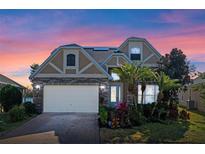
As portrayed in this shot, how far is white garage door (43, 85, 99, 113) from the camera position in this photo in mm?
20953

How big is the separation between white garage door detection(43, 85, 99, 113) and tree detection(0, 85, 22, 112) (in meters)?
1.62

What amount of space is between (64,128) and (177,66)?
732 centimetres

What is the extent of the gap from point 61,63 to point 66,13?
17.1 feet

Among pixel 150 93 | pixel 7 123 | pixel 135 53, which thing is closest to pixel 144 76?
pixel 150 93

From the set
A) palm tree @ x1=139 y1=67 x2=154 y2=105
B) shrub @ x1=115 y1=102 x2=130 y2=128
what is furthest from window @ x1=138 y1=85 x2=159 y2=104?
shrub @ x1=115 y1=102 x2=130 y2=128

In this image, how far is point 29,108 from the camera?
21.4 meters

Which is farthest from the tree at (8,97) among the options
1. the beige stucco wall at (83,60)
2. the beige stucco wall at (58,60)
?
the beige stucco wall at (83,60)

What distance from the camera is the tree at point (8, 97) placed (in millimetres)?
21359

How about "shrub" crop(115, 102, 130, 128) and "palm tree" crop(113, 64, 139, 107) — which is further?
"palm tree" crop(113, 64, 139, 107)

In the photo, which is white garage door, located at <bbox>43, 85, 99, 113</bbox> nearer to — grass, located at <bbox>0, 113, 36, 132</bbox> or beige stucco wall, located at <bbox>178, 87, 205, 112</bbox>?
grass, located at <bbox>0, 113, 36, 132</bbox>

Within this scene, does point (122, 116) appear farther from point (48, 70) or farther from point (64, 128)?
point (48, 70)

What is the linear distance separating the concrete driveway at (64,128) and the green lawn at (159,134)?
623 millimetres

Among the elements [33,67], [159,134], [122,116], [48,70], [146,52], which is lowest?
[159,134]
